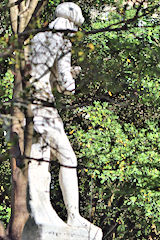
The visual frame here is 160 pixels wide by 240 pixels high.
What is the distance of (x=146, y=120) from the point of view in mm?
9789

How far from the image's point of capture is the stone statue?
5.22 m

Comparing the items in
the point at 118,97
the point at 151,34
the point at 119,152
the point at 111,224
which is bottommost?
the point at 111,224

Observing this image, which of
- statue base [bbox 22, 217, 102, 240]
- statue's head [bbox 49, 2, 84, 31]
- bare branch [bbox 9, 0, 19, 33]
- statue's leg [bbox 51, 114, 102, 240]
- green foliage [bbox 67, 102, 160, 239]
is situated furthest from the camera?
green foliage [bbox 67, 102, 160, 239]

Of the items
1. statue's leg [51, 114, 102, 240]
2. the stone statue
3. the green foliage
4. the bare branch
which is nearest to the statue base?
the stone statue

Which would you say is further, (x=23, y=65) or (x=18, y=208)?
(x=18, y=208)

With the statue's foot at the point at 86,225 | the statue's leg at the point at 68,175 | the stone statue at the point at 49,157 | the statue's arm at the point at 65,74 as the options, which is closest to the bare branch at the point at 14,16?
the stone statue at the point at 49,157

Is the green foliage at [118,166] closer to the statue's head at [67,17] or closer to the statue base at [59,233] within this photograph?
the statue's head at [67,17]

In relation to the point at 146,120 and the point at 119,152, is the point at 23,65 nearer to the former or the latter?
the point at 119,152

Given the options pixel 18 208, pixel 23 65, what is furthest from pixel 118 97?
pixel 23 65

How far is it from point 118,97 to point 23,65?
557 centimetres

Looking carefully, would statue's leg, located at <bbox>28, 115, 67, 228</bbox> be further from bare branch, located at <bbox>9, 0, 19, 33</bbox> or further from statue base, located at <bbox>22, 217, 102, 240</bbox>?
bare branch, located at <bbox>9, 0, 19, 33</bbox>

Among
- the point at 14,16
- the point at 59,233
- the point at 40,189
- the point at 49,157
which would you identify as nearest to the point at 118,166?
the point at 14,16

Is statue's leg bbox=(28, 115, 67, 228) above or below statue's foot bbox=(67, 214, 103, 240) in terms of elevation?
above

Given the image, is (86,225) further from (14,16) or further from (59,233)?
(14,16)
